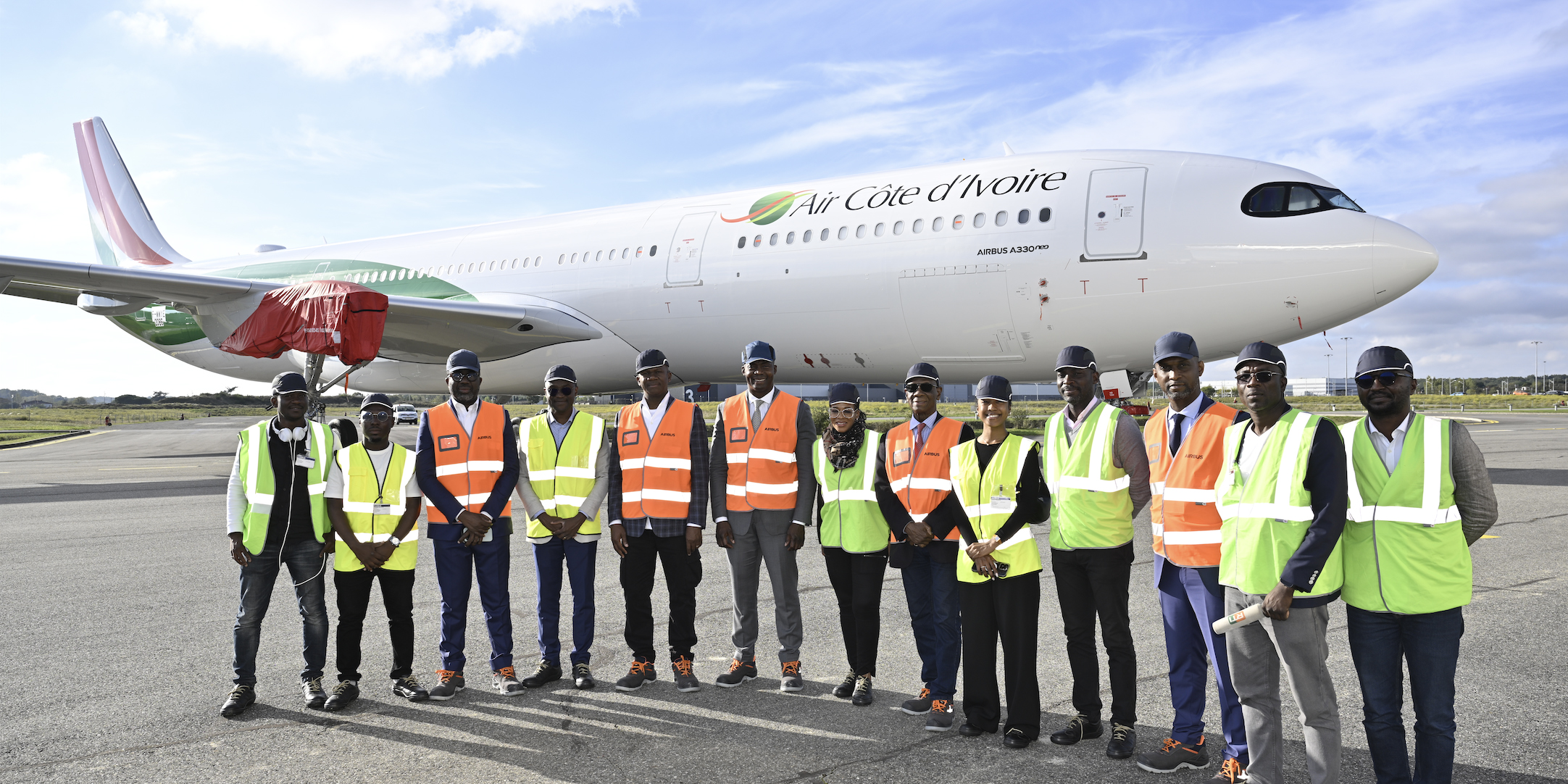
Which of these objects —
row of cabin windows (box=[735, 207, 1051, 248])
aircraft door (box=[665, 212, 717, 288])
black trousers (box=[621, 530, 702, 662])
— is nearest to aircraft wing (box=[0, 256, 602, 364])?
aircraft door (box=[665, 212, 717, 288])

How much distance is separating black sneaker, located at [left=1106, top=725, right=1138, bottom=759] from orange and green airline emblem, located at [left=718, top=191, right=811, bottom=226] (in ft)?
35.1

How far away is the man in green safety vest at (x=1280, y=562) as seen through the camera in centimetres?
336

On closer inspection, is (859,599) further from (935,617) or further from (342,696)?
(342,696)

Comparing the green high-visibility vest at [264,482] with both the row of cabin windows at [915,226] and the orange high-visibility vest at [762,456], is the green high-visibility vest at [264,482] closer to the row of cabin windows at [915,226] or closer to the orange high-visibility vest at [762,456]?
the orange high-visibility vest at [762,456]

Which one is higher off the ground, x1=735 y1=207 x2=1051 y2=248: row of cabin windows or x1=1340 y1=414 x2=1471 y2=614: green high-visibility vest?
x1=735 y1=207 x2=1051 y2=248: row of cabin windows

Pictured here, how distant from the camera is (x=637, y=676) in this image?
5023 mm

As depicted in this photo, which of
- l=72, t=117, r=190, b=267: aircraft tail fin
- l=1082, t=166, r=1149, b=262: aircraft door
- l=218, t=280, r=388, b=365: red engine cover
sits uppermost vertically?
l=72, t=117, r=190, b=267: aircraft tail fin

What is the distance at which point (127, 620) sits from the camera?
6.26 meters

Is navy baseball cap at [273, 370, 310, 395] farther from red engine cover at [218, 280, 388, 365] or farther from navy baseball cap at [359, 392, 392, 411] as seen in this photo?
red engine cover at [218, 280, 388, 365]

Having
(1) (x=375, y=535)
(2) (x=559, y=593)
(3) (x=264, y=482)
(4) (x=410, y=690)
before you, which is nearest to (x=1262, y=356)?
(2) (x=559, y=593)

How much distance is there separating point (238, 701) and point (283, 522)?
2.99ft

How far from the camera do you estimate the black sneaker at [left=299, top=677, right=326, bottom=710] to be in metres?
4.66

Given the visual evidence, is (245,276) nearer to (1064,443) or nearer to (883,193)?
(883,193)

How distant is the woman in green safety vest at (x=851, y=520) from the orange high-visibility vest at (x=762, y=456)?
0.20 metres
